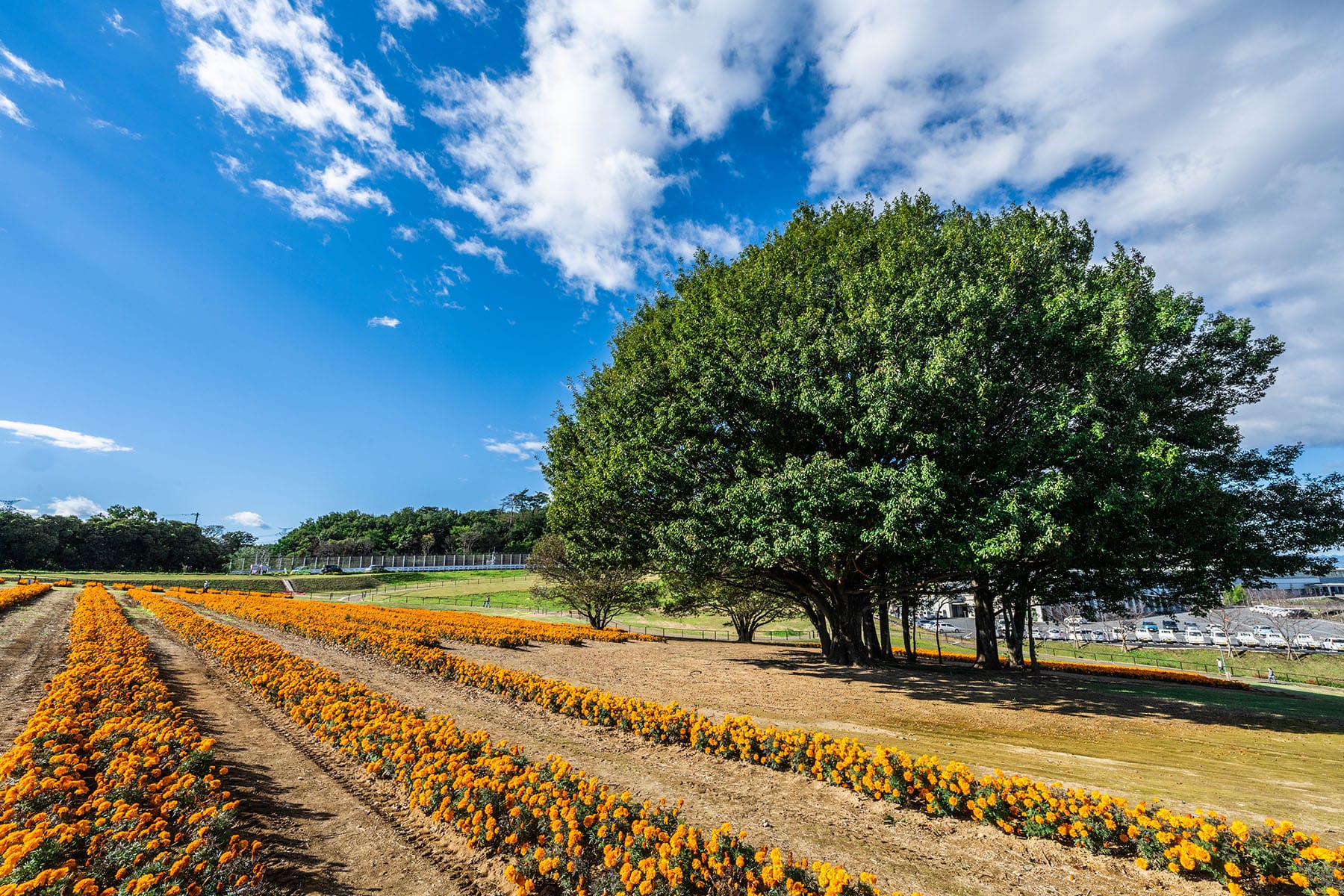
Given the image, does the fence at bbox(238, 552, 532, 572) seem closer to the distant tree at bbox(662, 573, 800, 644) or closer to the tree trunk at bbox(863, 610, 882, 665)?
the distant tree at bbox(662, 573, 800, 644)

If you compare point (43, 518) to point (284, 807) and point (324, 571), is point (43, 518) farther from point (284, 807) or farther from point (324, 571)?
point (284, 807)

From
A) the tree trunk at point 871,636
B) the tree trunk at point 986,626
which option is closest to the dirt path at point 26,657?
the tree trunk at point 871,636

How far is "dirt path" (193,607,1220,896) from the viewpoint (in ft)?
17.0

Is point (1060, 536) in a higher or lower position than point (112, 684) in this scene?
higher

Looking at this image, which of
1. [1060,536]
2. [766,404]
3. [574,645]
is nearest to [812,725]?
[1060,536]

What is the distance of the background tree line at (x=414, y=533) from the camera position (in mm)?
129375

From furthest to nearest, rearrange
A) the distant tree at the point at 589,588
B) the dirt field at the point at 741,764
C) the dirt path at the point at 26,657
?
the distant tree at the point at 589,588, the dirt path at the point at 26,657, the dirt field at the point at 741,764

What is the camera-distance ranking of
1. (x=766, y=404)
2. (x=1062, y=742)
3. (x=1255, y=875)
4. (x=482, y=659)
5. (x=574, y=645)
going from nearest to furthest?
(x=1255, y=875)
(x=1062, y=742)
(x=766, y=404)
(x=482, y=659)
(x=574, y=645)

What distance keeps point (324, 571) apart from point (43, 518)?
35.9 metres

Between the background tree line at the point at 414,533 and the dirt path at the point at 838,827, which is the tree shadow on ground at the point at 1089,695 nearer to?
the dirt path at the point at 838,827

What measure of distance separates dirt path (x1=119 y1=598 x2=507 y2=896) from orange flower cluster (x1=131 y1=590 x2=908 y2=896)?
28 cm

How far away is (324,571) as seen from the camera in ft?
305

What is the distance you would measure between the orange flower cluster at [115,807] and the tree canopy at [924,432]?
409 inches

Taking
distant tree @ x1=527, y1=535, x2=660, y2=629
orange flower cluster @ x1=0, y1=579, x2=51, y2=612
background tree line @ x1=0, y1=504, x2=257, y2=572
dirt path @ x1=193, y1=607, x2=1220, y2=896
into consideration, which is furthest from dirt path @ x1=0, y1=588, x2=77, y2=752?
background tree line @ x1=0, y1=504, x2=257, y2=572
